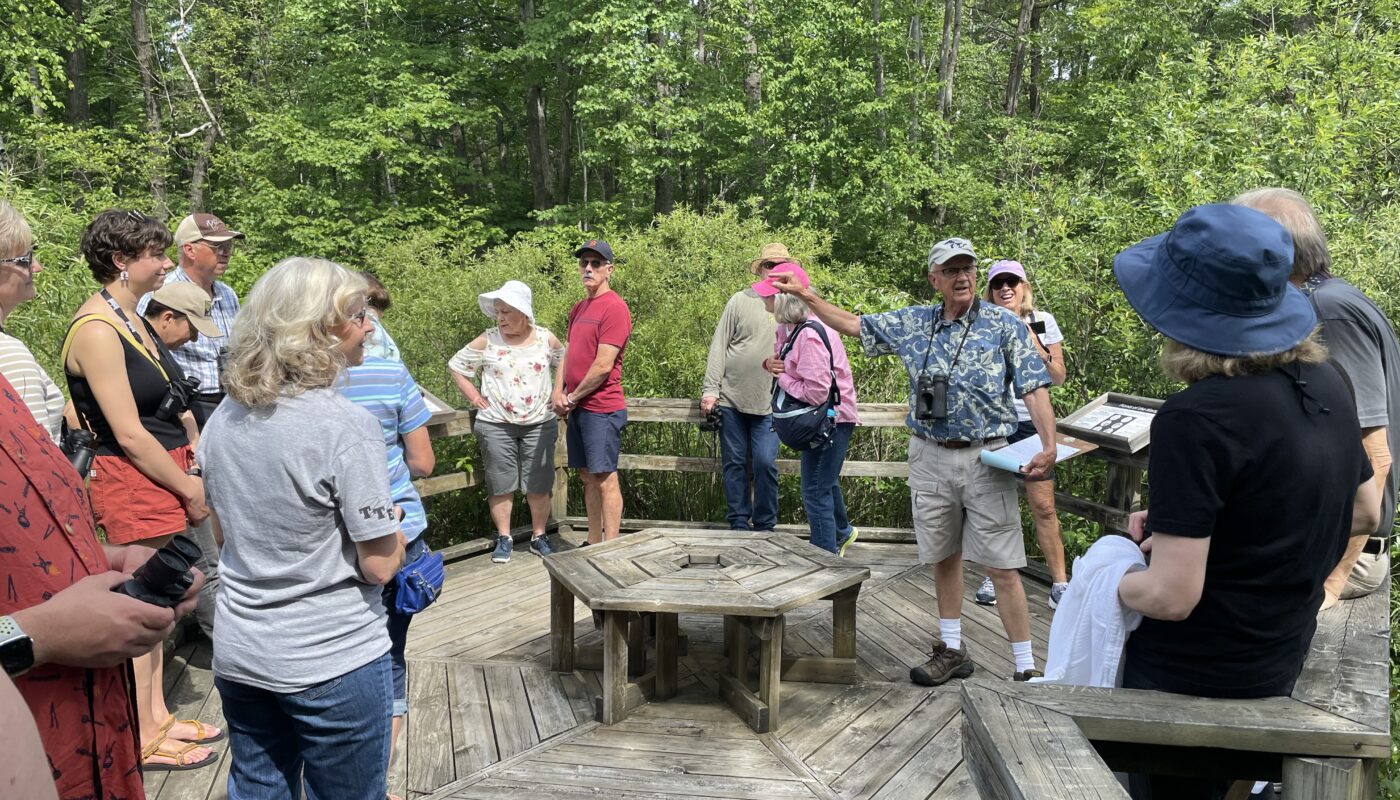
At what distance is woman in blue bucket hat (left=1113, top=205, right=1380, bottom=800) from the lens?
1.64 metres

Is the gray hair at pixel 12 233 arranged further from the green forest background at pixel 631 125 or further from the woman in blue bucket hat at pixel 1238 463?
the green forest background at pixel 631 125

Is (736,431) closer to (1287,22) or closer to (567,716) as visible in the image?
(567,716)

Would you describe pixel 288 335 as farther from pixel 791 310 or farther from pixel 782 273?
pixel 791 310

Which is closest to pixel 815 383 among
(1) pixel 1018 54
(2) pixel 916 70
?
(2) pixel 916 70

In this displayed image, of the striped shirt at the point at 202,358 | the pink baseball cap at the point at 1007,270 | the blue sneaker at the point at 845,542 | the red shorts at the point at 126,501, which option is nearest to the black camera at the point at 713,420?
the blue sneaker at the point at 845,542

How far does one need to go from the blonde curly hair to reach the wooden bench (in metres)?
1.50

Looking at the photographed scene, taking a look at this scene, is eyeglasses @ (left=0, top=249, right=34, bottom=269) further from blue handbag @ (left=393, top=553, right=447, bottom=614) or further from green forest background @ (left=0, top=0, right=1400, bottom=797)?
green forest background @ (left=0, top=0, right=1400, bottom=797)

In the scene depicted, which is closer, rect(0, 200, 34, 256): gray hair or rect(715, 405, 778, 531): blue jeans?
rect(0, 200, 34, 256): gray hair

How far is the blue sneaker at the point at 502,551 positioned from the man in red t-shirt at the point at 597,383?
0.67 meters

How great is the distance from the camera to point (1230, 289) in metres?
1.70

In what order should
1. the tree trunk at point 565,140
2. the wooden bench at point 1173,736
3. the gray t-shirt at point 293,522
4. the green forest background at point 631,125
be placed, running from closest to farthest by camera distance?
the wooden bench at point 1173,736
the gray t-shirt at point 293,522
the green forest background at point 631,125
the tree trunk at point 565,140

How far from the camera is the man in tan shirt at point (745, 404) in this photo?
5324 mm

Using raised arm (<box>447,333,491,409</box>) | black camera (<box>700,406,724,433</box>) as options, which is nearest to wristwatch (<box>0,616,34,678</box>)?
raised arm (<box>447,333,491,409</box>)

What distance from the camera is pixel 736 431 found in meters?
5.43
